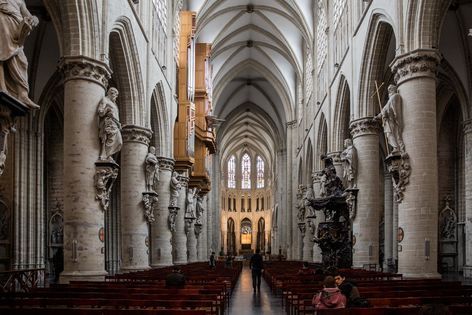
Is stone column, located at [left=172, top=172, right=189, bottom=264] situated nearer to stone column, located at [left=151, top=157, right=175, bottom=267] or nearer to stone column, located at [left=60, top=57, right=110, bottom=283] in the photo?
stone column, located at [left=151, top=157, right=175, bottom=267]

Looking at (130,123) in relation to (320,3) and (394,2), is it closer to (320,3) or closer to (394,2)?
(394,2)

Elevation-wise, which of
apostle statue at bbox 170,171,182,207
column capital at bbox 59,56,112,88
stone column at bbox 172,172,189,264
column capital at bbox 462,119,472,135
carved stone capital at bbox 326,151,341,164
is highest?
column capital at bbox 59,56,112,88

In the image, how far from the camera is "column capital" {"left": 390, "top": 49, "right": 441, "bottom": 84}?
16703 millimetres

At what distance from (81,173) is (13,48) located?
22.1ft

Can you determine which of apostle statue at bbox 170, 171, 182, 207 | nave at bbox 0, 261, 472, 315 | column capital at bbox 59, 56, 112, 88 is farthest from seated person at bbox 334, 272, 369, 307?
apostle statue at bbox 170, 171, 182, 207

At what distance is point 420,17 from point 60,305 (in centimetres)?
1227

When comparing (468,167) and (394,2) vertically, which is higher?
(394,2)

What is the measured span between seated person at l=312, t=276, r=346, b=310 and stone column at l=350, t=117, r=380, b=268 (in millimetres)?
14470

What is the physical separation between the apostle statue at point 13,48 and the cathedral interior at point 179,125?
2cm

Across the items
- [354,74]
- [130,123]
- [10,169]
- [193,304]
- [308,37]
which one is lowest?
[193,304]

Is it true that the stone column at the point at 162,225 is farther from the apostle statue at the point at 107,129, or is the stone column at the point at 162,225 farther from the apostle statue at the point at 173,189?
the apostle statue at the point at 107,129

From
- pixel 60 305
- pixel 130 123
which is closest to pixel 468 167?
pixel 130 123

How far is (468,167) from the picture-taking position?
2438 centimetres

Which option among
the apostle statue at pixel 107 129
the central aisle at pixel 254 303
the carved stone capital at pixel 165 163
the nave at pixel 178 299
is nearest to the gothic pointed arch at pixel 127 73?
the apostle statue at pixel 107 129
